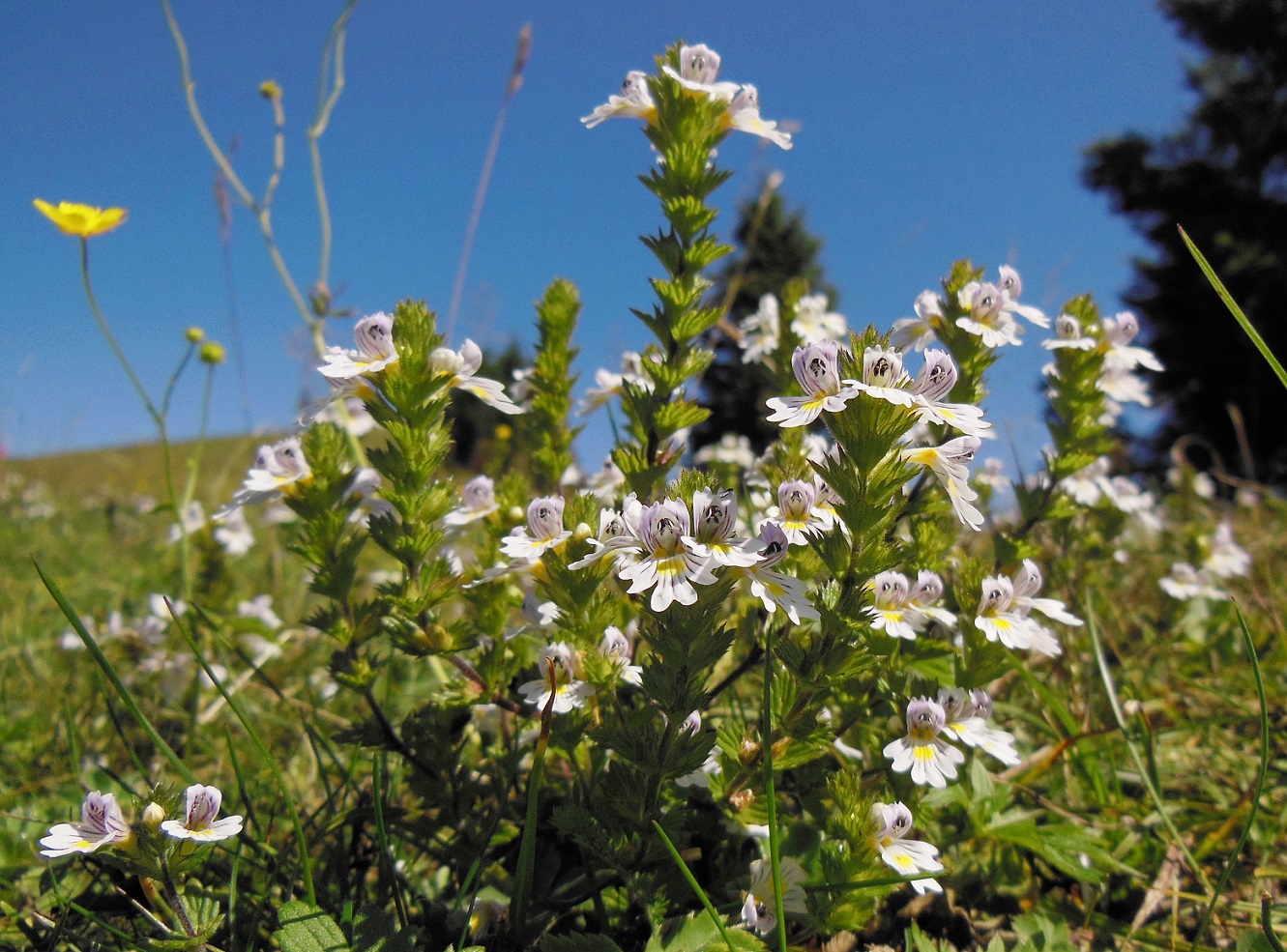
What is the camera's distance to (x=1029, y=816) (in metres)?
1.68

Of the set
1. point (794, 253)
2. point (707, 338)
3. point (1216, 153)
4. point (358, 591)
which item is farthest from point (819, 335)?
point (794, 253)

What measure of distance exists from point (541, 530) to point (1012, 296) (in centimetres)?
115

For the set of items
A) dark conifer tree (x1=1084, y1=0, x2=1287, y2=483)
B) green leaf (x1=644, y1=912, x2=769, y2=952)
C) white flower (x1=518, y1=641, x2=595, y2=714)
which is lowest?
green leaf (x1=644, y1=912, x2=769, y2=952)

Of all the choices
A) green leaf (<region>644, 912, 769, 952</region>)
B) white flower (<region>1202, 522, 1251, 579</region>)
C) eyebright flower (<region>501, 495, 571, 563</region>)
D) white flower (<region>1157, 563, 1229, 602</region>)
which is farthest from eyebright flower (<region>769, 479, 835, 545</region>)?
white flower (<region>1202, 522, 1251, 579</region>)

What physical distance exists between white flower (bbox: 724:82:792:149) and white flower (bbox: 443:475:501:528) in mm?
912

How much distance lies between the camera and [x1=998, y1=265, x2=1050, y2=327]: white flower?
1.69m

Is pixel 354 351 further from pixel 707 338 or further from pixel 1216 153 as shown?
pixel 1216 153

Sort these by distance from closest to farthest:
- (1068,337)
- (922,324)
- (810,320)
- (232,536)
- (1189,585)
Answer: (922,324), (1068,337), (810,320), (232,536), (1189,585)

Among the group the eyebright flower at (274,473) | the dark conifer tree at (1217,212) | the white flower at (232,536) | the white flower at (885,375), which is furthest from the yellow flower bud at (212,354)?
the dark conifer tree at (1217,212)

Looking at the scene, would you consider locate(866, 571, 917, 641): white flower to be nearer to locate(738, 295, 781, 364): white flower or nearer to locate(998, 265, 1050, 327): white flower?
locate(998, 265, 1050, 327): white flower

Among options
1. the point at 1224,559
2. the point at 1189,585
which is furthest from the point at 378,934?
the point at 1224,559

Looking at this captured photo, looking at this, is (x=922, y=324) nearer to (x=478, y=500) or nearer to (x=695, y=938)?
(x=478, y=500)

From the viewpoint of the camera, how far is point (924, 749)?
142cm

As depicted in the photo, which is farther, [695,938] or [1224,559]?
[1224,559]
